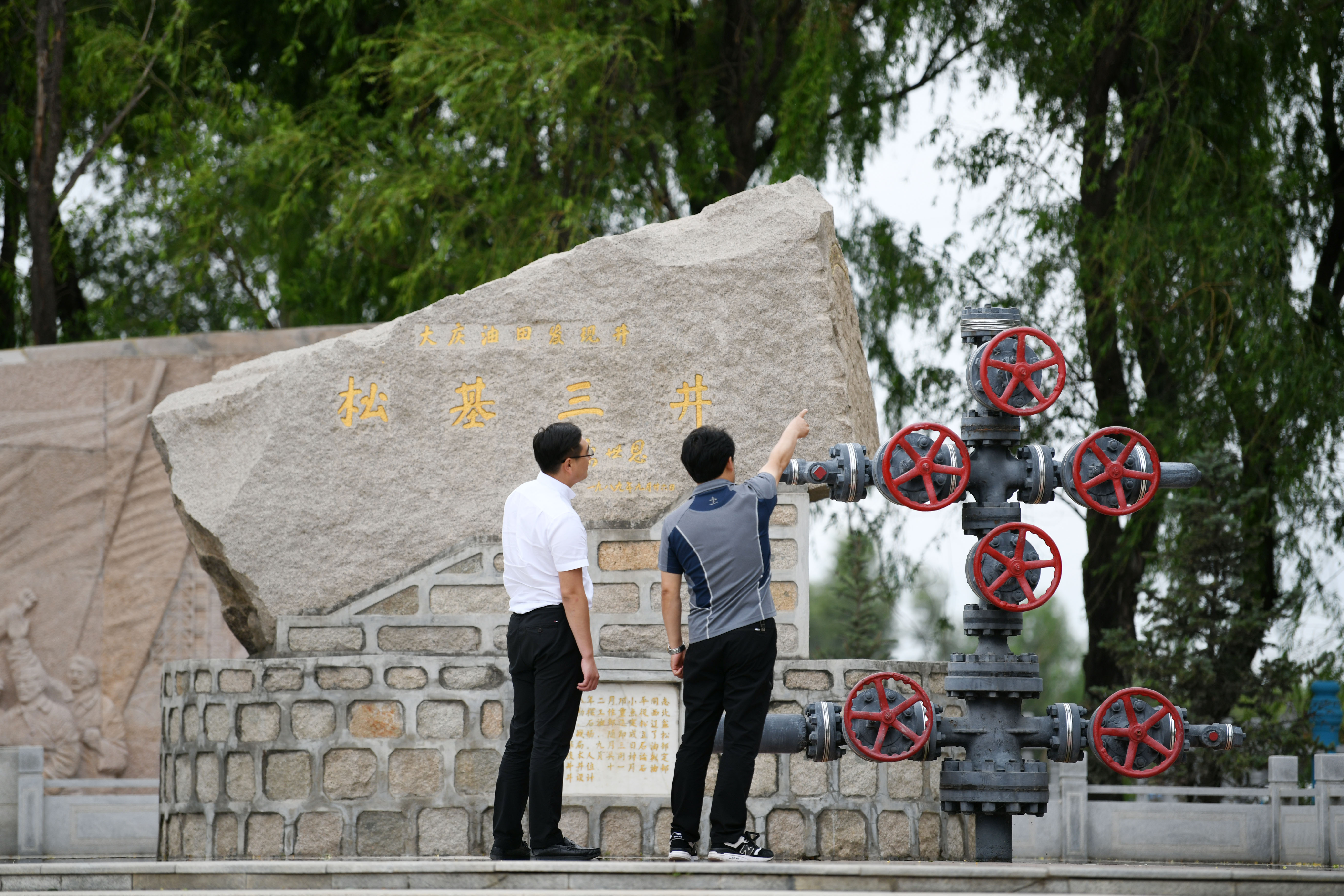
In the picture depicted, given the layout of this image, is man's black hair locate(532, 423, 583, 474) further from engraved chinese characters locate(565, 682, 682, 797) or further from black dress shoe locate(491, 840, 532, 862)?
engraved chinese characters locate(565, 682, 682, 797)

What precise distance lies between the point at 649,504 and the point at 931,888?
2.13 m

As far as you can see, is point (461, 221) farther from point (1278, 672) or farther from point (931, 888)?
point (931, 888)

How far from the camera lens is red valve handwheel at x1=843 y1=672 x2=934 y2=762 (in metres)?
3.88

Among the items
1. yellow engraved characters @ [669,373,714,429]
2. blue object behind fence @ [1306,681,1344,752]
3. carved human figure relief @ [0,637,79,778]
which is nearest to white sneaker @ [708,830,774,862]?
yellow engraved characters @ [669,373,714,429]

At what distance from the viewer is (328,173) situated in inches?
381

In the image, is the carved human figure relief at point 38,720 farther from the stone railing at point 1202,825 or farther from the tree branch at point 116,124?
the stone railing at point 1202,825

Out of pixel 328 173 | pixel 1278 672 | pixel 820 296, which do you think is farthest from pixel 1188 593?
pixel 328 173

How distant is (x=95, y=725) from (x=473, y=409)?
14.5 ft

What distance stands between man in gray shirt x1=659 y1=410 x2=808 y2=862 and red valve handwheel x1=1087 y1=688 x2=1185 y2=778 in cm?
89

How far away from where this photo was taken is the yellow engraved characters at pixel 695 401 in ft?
17.8

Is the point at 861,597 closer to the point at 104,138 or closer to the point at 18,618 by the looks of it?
the point at 18,618

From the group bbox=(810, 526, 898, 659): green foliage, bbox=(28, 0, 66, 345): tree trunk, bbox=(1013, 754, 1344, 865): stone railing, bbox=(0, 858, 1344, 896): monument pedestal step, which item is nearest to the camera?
bbox=(0, 858, 1344, 896): monument pedestal step

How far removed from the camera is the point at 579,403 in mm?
5512

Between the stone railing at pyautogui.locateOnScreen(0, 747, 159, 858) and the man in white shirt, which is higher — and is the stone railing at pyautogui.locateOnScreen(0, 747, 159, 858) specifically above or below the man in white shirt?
below
